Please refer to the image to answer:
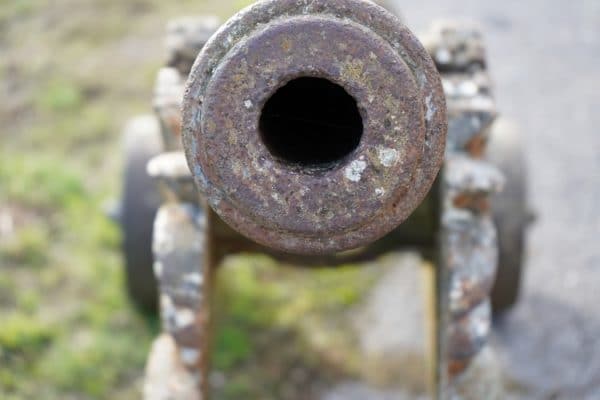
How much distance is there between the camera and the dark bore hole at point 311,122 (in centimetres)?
133

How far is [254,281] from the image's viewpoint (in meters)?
3.07

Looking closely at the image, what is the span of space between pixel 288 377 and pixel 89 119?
1813 millimetres

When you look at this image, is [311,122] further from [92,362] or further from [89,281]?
[89,281]

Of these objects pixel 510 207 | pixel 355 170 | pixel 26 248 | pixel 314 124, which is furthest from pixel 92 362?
pixel 355 170

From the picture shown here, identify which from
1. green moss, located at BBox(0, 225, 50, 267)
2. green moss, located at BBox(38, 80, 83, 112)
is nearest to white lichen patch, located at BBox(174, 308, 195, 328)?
green moss, located at BBox(0, 225, 50, 267)

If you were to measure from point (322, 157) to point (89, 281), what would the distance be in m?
1.95

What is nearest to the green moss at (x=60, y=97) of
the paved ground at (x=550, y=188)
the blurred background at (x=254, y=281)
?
the blurred background at (x=254, y=281)

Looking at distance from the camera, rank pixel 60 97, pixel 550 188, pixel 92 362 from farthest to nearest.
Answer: pixel 60 97 → pixel 550 188 → pixel 92 362

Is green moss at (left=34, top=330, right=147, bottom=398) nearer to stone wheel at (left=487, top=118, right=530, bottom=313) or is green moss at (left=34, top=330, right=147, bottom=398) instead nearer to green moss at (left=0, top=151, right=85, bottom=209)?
green moss at (left=0, top=151, right=85, bottom=209)

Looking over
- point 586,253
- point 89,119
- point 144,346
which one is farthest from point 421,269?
point 89,119

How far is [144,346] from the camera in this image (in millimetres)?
2812

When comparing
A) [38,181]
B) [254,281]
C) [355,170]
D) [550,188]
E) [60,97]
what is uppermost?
[60,97]

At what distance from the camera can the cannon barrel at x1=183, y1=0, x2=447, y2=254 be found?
1208 mm

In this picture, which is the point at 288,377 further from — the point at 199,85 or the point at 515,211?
the point at 199,85
